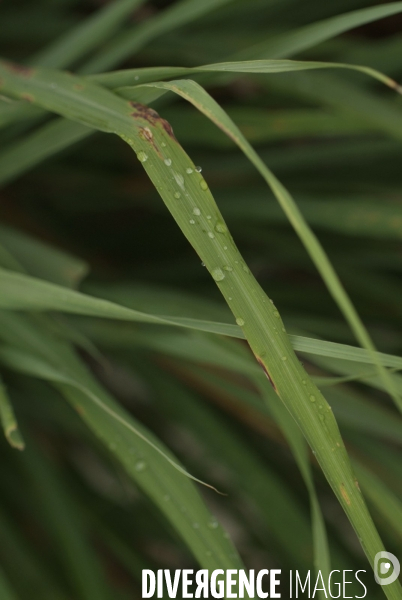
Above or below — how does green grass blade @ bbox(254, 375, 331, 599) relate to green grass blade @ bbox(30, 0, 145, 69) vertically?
below

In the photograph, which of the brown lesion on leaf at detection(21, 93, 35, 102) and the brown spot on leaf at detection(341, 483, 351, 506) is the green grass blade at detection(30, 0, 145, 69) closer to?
→ the brown lesion on leaf at detection(21, 93, 35, 102)

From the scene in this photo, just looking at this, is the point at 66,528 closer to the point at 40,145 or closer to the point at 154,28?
the point at 40,145

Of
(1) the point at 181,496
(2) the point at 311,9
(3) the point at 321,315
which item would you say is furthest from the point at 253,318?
(2) the point at 311,9

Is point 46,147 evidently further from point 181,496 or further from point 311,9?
point 311,9

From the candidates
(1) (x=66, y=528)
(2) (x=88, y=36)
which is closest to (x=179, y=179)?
(2) (x=88, y=36)

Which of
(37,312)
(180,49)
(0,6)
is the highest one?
(0,6)

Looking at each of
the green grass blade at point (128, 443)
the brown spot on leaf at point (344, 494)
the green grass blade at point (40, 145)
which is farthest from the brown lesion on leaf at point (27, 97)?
the brown spot on leaf at point (344, 494)

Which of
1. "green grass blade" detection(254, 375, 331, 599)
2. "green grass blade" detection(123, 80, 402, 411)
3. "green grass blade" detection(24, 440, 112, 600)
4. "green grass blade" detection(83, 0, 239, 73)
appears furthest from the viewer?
"green grass blade" detection(24, 440, 112, 600)

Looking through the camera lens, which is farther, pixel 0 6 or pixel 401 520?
pixel 0 6

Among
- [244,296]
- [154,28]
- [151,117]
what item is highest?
[154,28]

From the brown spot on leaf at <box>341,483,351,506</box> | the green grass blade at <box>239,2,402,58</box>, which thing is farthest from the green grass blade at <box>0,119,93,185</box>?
the brown spot on leaf at <box>341,483,351,506</box>

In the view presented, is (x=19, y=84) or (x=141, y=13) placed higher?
(x=141, y=13)
